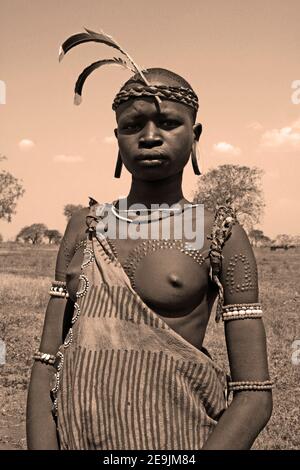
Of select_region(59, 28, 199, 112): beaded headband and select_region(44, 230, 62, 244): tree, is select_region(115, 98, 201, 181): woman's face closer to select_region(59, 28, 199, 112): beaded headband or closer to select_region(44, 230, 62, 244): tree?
select_region(59, 28, 199, 112): beaded headband

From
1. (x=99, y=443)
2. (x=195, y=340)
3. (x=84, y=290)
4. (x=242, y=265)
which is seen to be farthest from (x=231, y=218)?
(x=99, y=443)

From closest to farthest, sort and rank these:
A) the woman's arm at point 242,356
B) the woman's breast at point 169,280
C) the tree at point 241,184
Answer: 1. the woman's arm at point 242,356
2. the woman's breast at point 169,280
3. the tree at point 241,184

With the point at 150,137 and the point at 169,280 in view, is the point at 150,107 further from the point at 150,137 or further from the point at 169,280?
the point at 169,280

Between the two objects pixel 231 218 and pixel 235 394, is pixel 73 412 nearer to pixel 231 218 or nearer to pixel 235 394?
pixel 235 394

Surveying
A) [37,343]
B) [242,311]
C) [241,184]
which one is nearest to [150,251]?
[242,311]

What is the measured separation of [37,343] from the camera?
9.88 m

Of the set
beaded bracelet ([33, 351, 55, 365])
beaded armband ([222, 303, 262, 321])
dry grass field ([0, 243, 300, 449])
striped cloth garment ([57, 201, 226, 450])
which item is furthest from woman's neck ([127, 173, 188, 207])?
dry grass field ([0, 243, 300, 449])

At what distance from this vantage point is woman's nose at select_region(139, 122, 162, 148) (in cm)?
200

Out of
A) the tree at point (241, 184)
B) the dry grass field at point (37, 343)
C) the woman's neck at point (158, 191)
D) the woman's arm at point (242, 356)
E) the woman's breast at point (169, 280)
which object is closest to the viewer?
the woman's arm at point (242, 356)

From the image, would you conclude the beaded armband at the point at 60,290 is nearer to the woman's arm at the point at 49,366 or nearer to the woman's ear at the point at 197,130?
the woman's arm at the point at 49,366

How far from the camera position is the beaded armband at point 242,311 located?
6.33 feet

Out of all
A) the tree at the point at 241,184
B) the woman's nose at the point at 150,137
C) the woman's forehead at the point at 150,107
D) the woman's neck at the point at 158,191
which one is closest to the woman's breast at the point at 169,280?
the woman's neck at the point at 158,191

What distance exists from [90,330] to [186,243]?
0.43 metres

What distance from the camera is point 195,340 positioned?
2.01m
